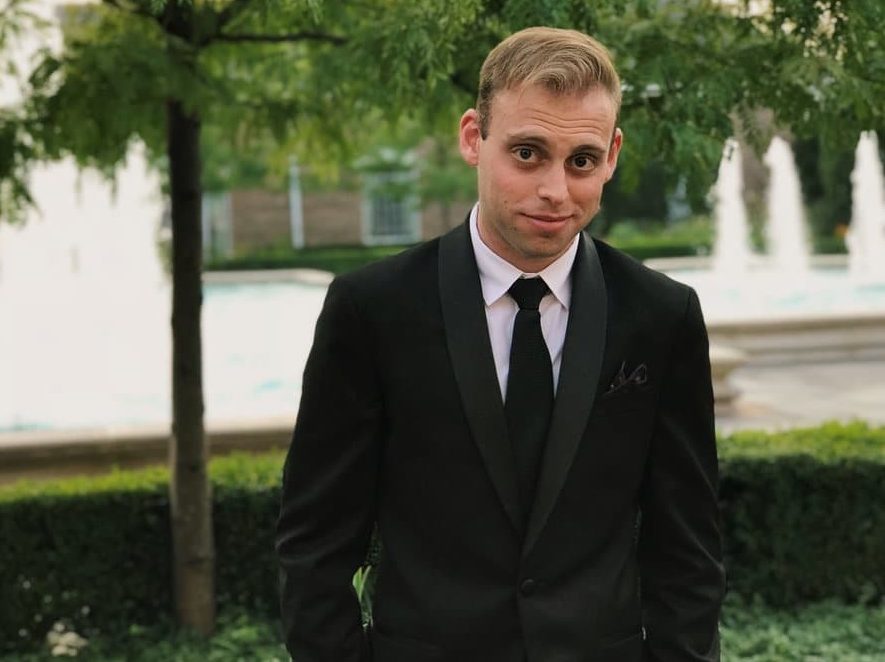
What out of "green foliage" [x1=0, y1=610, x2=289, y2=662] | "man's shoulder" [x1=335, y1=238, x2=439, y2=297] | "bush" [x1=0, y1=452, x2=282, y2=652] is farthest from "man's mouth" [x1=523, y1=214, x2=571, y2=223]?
"bush" [x1=0, y1=452, x2=282, y2=652]

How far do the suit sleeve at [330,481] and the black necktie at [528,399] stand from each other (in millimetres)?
224

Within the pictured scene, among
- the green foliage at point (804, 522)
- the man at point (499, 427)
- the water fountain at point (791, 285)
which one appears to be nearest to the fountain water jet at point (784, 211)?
the water fountain at point (791, 285)

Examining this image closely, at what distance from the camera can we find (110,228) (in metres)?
20.7

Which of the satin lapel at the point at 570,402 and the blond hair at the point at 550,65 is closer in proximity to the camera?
the blond hair at the point at 550,65

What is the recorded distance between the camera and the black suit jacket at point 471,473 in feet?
6.52

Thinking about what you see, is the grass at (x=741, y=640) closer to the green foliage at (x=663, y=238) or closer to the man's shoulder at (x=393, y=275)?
the man's shoulder at (x=393, y=275)

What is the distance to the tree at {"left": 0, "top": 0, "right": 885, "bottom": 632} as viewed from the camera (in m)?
3.40

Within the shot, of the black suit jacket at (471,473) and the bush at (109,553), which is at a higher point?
the black suit jacket at (471,473)

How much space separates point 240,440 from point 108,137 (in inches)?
134

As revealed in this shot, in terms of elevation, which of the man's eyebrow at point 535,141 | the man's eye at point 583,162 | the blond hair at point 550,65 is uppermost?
the blond hair at point 550,65

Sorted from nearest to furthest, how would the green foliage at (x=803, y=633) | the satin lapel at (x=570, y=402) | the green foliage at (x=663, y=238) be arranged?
the satin lapel at (x=570, y=402) → the green foliage at (x=803, y=633) → the green foliage at (x=663, y=238)

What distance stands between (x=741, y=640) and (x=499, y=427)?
3598mm

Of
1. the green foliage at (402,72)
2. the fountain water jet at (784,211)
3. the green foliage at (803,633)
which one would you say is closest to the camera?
the green foliage at (402,72)

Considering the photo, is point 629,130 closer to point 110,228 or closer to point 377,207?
point 110,228
